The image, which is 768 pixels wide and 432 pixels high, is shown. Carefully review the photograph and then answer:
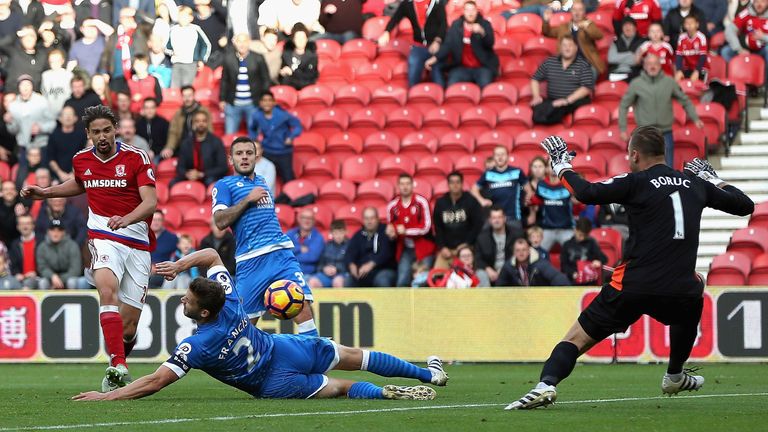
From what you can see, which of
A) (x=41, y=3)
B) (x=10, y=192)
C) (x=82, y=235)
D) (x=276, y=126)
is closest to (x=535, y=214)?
(x=276, y=126)

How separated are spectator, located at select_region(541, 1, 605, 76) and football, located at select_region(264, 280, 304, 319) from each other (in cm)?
1080

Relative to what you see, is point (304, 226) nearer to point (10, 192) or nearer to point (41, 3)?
point (10, 192)

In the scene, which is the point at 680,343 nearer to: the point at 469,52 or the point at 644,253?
the point at 644,253

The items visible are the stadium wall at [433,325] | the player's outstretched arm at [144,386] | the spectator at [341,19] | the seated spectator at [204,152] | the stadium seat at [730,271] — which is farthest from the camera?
the spectator at [341,19]

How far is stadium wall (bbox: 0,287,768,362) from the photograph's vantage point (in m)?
16.8

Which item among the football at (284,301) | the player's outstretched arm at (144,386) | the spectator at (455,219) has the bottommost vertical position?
the player's outstretched arm at (144,386)

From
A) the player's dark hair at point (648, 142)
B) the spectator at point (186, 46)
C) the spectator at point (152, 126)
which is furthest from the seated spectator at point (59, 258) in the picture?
the player's dark hair at point (648, 142)

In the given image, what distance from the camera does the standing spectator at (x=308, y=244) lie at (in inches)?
774

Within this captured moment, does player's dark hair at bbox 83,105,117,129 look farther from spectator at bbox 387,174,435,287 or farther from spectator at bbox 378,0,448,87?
spectator at bbox 378,0,448,87

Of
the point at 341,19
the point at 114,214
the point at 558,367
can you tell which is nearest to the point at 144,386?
the point at 114,214

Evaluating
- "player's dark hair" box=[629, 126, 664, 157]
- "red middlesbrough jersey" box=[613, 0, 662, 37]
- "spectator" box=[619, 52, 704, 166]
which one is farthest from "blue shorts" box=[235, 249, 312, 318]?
"red middlesbrough jersey" box=[613, 0, 662, 37]

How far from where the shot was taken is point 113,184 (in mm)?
12008

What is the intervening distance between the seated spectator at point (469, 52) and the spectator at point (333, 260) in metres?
4.24

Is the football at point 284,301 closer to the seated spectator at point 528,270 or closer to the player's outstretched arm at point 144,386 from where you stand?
the player's outstretched arm at point 144,386
